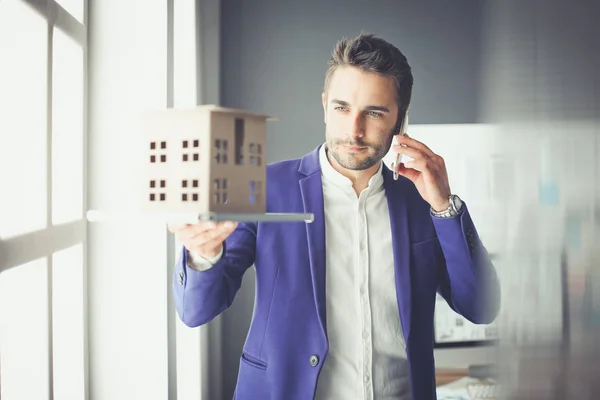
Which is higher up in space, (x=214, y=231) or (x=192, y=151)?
(x=192, y=151)

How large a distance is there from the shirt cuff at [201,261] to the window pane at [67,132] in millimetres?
381

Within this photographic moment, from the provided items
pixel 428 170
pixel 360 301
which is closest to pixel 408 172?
pixel 428 170

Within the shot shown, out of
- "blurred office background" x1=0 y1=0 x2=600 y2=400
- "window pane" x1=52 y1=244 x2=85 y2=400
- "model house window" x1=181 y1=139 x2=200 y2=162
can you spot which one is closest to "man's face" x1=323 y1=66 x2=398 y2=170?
"blurred office background" x1=0 y1=0 x2=600 y2=400

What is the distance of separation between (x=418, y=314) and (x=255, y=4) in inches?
74.4

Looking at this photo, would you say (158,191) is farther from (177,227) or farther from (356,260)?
(356,260)

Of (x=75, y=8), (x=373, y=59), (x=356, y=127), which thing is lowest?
(x=356, y=127)

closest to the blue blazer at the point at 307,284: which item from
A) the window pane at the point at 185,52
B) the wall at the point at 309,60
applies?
the window pane at the point at 185,52

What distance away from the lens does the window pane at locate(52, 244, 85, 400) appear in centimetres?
130

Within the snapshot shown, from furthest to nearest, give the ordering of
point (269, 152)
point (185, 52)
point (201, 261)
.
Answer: point (269, 152)
point (185, 52)
point (201, 261)

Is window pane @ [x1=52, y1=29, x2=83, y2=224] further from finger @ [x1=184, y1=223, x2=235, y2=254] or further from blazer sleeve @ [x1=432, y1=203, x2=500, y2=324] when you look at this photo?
blazer sleeve @ [x1=432, y1=203, x2=500, y2=324]

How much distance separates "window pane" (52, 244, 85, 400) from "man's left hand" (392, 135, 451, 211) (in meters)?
0.75

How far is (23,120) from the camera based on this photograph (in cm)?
104

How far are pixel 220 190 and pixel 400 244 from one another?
59 cm

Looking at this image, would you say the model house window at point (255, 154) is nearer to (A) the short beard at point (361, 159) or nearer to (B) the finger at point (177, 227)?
(B) the finger at point (177, 227)
